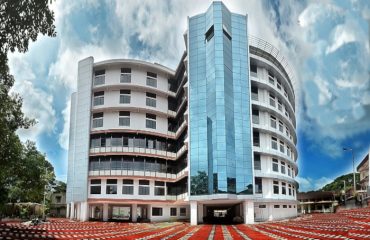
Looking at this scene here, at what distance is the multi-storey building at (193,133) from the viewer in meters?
37.6

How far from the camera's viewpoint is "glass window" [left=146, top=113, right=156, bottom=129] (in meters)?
47.7

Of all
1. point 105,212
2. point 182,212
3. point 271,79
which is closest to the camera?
point 271,79

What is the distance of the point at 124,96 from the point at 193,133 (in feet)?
44.0

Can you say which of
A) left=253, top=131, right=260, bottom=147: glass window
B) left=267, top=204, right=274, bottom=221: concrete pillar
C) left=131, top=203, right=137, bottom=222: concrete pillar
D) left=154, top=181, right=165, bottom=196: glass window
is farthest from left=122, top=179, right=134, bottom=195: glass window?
left=267, top=204, right=274, bottom=221: concrete pillar

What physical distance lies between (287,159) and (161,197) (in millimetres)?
17155

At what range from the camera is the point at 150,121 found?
157ft

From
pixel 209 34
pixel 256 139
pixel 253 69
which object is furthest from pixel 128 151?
pixel 253 69

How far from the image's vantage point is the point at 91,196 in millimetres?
44938

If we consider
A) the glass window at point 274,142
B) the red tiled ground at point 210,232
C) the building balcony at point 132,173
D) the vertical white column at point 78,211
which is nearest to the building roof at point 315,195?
the glass window at point 274,142

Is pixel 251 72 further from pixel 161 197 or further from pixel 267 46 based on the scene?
pixel 161 197

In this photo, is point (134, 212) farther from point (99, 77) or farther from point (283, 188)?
point (283, 188)

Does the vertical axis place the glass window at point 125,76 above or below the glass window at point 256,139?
above

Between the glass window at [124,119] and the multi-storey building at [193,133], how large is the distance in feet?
0.44

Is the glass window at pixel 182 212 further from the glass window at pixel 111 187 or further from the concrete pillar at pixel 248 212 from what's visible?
the concrete pillar at pixel 248 212
